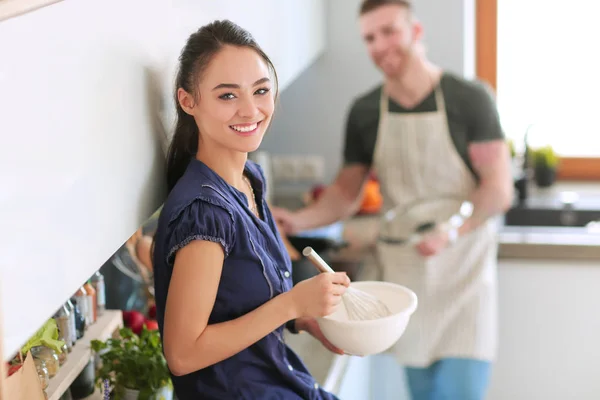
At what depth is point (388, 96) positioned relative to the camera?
7.22 ft

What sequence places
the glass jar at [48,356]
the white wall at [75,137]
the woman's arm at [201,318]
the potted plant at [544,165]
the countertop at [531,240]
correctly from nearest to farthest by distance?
the white wall at [75,137]
the woman's arm at [201,318]
the glass jar at [48,356]
the countertop at [531,240]
the potted plant at [544,165]

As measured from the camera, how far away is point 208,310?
0.93m

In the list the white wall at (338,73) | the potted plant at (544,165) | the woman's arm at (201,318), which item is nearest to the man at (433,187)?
the white wall at (338,73)

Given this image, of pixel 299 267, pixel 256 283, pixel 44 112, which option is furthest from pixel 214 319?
pixel 299 267

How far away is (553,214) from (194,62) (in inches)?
80.2

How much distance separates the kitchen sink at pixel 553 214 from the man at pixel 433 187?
23.4 inches

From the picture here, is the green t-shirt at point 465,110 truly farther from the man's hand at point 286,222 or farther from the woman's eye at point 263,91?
the woman's eye at point 263,91

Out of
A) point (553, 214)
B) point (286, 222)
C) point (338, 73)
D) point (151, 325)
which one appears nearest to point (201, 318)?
point (151, 325)

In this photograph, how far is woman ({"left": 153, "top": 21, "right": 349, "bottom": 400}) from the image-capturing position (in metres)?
0.93

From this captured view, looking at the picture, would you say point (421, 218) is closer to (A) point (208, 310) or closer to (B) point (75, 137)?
(A) point (208, 310)

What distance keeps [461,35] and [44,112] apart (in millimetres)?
2055

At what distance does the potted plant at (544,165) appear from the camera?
2.87 meters

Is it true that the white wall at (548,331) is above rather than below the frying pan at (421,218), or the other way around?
below

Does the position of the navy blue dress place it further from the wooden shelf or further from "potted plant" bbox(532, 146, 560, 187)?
"potted plant" bbox(532, 146, 560, 187)
